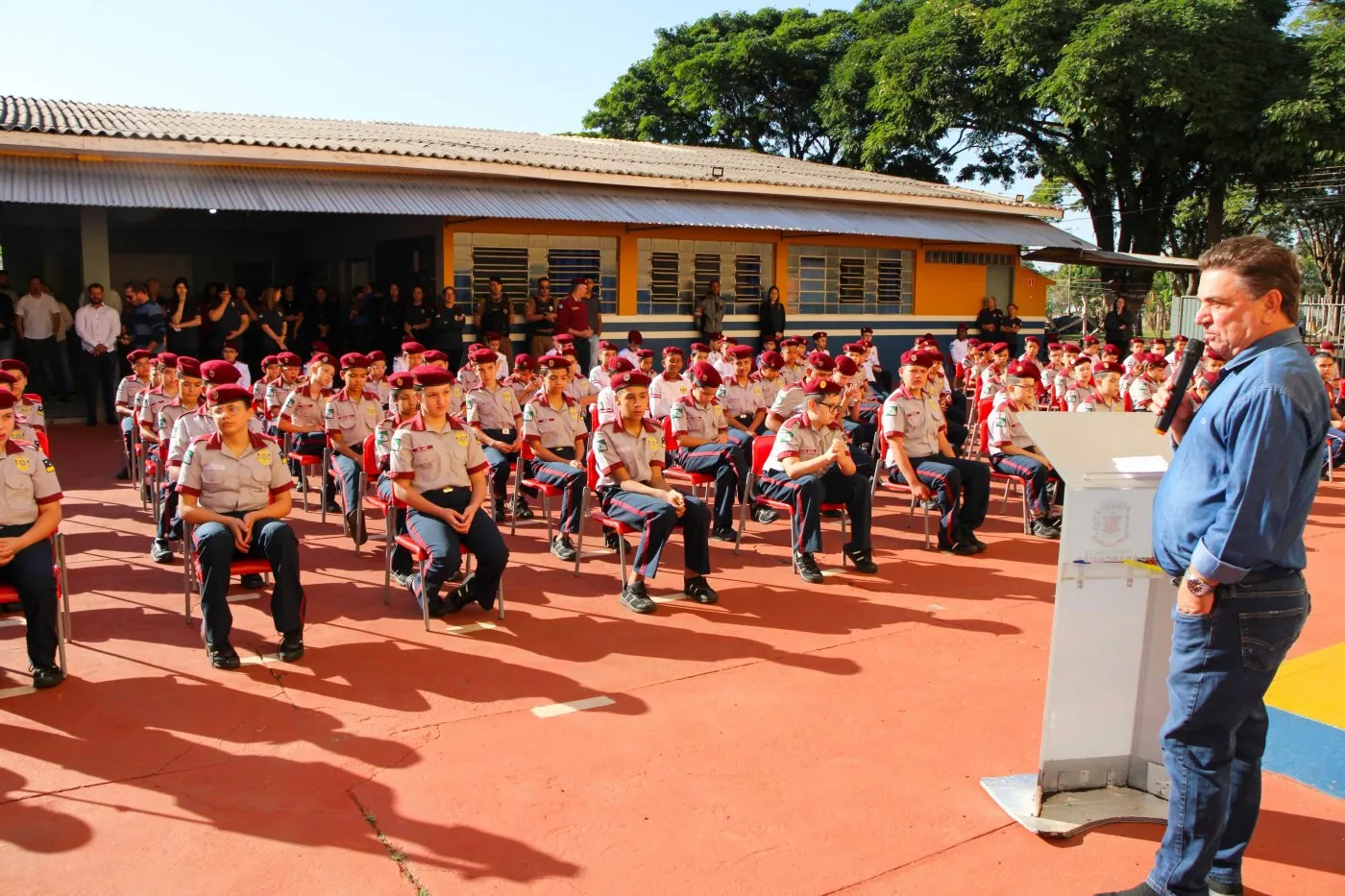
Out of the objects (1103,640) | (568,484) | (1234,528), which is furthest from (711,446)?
(1234,528)

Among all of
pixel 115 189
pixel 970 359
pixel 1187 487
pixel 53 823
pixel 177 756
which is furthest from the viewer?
pixel 970 359

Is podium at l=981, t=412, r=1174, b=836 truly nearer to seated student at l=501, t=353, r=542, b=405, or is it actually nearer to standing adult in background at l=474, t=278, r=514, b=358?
seated student at l=501, t=353, r=542, b=405

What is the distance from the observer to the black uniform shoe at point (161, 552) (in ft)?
23.9

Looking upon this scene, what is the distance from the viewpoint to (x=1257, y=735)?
310 centimetres

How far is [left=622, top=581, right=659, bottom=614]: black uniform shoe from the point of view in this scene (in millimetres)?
6371

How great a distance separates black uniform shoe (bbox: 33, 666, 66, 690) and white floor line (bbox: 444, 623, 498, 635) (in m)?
1.88

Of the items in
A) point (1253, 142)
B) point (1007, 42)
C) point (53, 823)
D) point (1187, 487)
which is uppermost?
point (1007, 42)

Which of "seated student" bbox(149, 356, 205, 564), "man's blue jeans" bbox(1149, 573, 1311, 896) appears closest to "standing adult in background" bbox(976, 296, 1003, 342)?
"seated student" bbox(149, 356, 205, 564)

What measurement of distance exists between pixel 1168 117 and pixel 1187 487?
24.9 metres

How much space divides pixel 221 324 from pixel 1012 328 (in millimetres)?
14833

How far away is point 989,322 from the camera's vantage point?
20.8 m

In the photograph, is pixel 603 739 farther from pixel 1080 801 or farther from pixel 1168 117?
pixel 1168 117

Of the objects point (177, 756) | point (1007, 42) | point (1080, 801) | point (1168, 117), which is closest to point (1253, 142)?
point (1168, 117)

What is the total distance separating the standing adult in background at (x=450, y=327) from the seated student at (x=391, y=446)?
725cm
